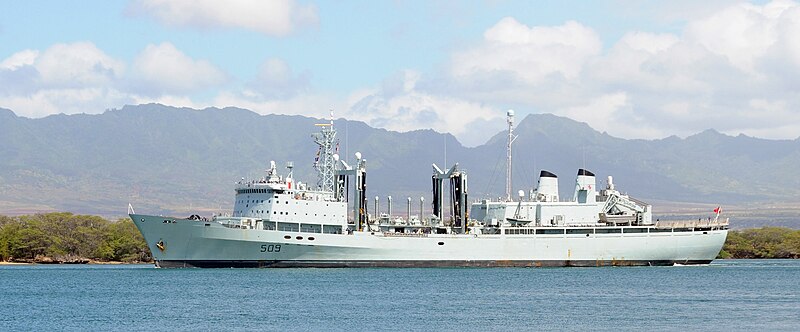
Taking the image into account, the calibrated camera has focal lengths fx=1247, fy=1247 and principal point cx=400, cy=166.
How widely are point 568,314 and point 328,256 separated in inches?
1146

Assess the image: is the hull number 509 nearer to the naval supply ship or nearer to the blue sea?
the naval supply ship

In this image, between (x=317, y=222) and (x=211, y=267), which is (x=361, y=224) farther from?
(x=211, y=267)

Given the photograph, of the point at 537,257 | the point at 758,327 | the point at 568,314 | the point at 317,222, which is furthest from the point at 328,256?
the point at 758,327

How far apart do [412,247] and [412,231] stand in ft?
9.63

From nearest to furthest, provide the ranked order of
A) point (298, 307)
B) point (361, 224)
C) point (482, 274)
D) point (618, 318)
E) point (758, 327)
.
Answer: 1. point (758, 327)
2. point (618, 318)
3. point (298, 307)
4. point (482, 274)
5. point (361, 224)

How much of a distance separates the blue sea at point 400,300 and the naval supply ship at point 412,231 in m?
1.43

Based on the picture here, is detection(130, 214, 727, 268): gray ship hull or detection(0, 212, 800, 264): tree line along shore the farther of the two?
detection(0, 212, 800, 264): tree line along shore

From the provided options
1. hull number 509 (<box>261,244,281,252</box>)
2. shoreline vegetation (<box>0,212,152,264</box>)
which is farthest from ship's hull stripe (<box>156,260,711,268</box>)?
shoreline vegetation (<box>0,212,152,264</box>)

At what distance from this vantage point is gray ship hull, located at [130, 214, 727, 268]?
72625 mm

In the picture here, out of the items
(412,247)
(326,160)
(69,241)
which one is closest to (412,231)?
(412,247)

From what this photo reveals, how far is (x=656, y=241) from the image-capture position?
81625 millimetres

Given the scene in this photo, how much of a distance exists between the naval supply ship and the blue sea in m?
1.43

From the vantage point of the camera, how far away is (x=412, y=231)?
3145 inches

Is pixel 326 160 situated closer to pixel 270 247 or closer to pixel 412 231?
pixel 412 231
